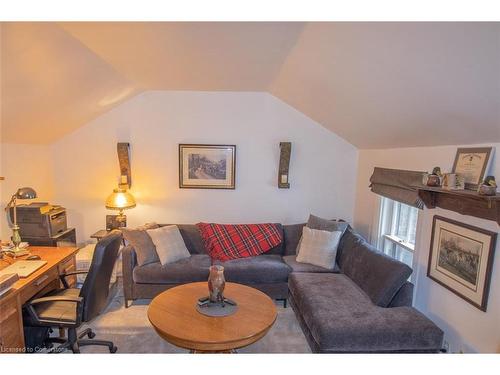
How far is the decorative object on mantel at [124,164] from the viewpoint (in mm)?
3637

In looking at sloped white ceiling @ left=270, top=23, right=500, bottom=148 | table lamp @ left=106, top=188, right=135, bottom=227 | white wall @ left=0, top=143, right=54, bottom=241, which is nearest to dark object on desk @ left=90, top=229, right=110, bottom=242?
table lamp @ left=106, top=188, right=135, bottom=227

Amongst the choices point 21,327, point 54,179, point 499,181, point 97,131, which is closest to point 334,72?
point 499,181

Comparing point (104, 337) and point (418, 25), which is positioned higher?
point (418, 25)

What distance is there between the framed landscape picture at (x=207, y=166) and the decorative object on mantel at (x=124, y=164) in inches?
26.8

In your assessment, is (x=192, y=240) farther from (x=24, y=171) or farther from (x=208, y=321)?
(x=24, y=171)

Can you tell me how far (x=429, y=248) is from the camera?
2.36m

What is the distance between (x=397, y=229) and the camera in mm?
3062

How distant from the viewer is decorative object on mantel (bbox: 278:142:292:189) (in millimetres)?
3711

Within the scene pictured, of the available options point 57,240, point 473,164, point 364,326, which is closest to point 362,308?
point 364,326

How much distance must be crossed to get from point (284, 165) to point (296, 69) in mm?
1503

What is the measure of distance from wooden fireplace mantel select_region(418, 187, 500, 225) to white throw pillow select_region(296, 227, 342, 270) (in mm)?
1086

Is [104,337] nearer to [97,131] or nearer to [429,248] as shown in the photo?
[97,131]

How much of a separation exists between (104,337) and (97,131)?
8.32 ft

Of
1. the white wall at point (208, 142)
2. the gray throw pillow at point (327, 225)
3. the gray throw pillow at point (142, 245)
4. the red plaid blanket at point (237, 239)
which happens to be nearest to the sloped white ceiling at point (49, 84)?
the white wall at point (208, 142)
